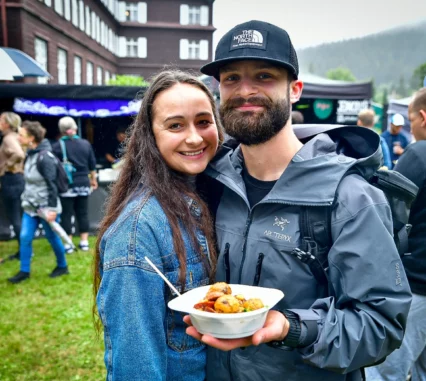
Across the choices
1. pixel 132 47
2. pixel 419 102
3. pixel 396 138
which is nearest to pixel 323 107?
pixel 396 138

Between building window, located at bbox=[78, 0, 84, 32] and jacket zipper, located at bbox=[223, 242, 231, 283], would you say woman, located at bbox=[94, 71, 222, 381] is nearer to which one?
jacket zipper, located at bbox=[223, 242, 231, 283]

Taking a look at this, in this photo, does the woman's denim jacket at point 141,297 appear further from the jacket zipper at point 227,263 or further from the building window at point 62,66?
the building window at point 62,66

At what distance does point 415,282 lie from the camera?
2.82 m

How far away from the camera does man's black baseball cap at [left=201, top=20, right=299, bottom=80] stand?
172cm

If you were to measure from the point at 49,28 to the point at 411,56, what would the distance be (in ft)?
506

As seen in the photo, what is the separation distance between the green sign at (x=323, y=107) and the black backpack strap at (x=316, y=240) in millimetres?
11304

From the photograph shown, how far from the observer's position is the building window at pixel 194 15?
42438 millimetres

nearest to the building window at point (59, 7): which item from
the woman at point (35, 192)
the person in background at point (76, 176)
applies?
the person in background at point (76, 176)

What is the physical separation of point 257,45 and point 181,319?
1.17m

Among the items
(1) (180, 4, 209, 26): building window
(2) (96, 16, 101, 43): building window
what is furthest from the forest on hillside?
(2) (96, 16, 101, 43): building window

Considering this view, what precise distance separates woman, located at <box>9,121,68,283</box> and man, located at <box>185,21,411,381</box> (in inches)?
174

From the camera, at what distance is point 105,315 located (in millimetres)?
1567

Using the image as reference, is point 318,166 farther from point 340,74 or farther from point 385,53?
point 340,74

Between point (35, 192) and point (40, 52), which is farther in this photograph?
point (40, 52)
